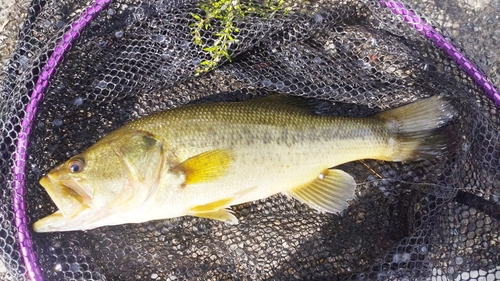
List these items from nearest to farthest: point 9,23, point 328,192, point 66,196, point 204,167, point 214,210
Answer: point 66,196 < point 204,167 < point 214,210 < point 328,192 < point 9,23

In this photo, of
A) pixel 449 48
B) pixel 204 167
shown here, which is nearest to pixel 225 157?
pixel 204 167

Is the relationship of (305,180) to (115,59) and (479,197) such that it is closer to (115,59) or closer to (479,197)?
(479,197)

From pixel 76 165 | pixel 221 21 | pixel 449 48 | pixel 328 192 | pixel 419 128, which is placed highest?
pixel 221 21

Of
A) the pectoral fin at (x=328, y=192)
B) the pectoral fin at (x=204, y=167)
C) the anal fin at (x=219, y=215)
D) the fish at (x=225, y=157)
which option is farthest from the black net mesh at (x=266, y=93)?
the pectoral fin at (x=204, y=167)

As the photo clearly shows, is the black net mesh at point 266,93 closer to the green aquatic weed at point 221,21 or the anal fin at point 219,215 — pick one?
the green aquatic weed at point 221,21

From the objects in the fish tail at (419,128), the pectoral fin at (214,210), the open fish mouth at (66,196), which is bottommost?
the pectoral fin at (214,210)

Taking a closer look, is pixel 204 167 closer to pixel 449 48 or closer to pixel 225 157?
pixel 225 157
